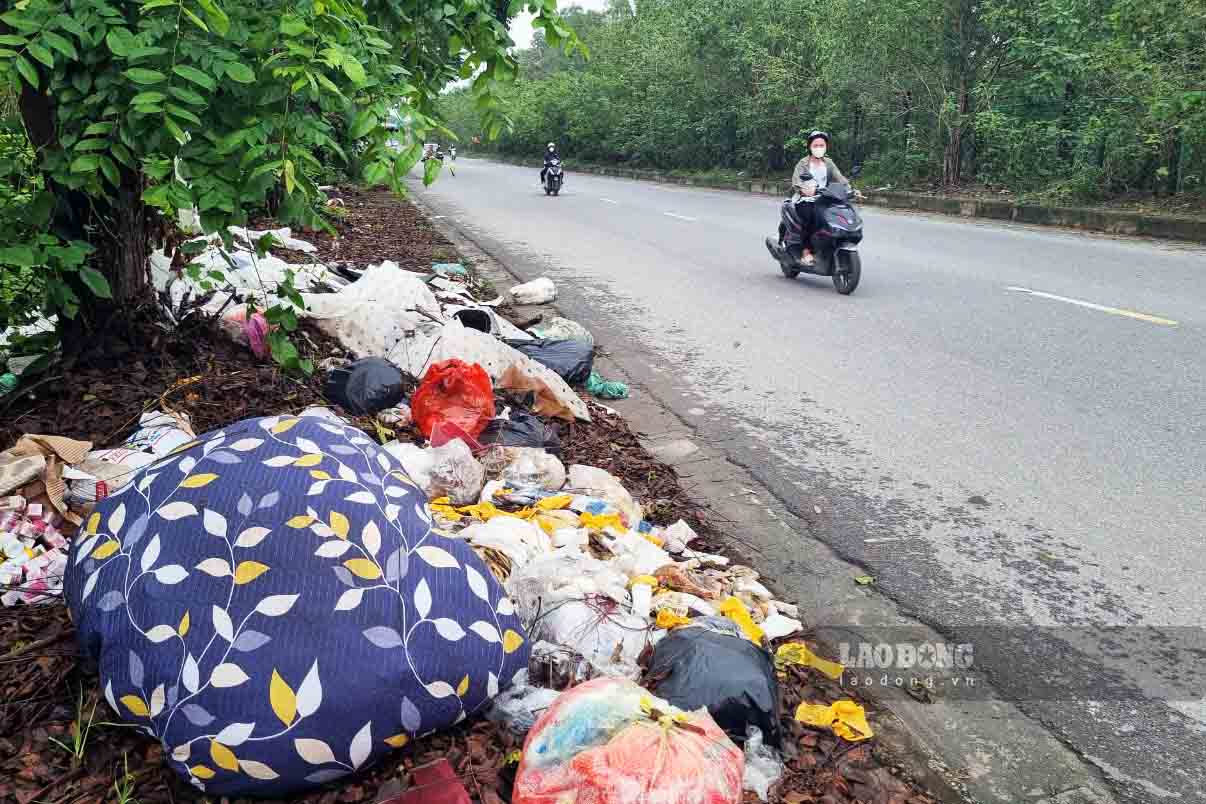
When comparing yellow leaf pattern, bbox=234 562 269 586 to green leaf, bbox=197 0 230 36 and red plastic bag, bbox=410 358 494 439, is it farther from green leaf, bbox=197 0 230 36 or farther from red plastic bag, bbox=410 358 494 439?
red plastic bag, bbox=410 358 494 439

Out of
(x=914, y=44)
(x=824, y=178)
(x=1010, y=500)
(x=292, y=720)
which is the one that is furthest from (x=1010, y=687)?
(x=914, y=44)

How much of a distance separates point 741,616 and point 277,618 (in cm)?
142

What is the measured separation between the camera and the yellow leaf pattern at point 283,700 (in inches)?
78.1

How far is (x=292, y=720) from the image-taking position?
198cm

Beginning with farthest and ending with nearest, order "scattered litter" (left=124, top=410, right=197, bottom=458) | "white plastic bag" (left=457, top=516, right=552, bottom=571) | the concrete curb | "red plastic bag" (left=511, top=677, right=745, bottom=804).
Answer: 1. the concrete curb
2. "scattered litter" (left=124, top=410, right=197, bottom=458)
3. "white plastic bag" (left=457, top=516, right=552, bottom=571)
4. "red plastic bag" (left=511, top=677, right=745, bottom=804)

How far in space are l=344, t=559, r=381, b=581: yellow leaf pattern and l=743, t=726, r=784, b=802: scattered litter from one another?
0.96 metres

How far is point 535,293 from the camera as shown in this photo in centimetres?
823

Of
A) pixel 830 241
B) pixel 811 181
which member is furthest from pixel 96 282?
pixel 811 181

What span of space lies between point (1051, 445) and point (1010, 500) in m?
0.76

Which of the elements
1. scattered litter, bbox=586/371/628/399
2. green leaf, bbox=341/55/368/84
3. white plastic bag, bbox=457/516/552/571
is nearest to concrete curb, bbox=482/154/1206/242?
scattered litter, bbox=586/371/628/399

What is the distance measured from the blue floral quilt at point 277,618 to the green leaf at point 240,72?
38.1 inches

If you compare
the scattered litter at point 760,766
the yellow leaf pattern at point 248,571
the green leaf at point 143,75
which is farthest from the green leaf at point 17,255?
the scattered litter at point 760,766

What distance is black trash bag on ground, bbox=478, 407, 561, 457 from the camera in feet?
13.9

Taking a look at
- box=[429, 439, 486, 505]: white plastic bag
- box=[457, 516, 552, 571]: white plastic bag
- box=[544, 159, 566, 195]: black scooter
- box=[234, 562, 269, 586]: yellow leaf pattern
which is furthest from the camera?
box=[544, 159, 566, 195]: black scooter
